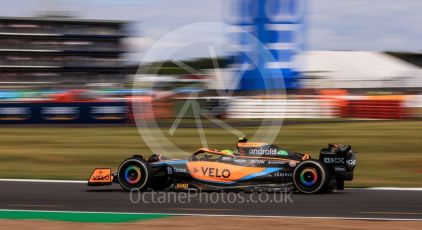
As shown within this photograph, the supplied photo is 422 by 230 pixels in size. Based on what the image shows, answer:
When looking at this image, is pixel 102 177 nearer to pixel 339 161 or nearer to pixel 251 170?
pixel 251 170

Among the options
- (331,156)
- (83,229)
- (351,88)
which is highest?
(351,88)

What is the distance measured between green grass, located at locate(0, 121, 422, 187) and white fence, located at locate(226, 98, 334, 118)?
9.36 ft

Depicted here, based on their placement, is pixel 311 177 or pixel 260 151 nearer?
pixel 311 177

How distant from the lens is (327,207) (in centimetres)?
978

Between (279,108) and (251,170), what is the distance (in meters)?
18.0

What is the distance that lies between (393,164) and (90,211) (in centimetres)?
866

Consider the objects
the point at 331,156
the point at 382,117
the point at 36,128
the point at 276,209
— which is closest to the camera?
the point at 276,209

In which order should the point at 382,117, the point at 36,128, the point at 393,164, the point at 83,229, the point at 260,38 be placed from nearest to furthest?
the point at 83,229 → the point at 393,164 → the point at 36,128 → the point at 382,117 → the point at 260,38

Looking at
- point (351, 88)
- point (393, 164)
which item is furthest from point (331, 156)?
point (351, 88)

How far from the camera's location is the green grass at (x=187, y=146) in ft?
49.5

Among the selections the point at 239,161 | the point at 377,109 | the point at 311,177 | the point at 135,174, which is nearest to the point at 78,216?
the point at 135,174

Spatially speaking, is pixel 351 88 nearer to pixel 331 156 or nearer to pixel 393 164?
pixel 393 164

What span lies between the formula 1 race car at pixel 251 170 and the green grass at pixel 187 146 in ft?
7.90

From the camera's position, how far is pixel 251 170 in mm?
10875
